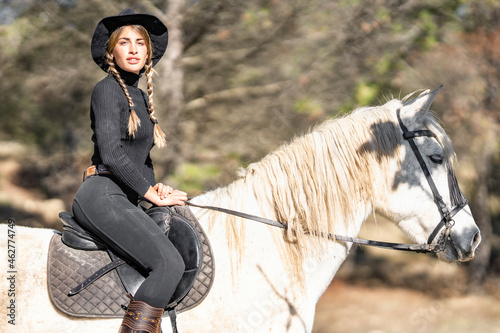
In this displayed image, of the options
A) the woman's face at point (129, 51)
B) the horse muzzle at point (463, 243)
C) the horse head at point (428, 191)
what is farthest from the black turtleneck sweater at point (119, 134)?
the horse muzzle at point (463, 243)

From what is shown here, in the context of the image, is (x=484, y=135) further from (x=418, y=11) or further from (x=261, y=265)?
(x=261, y=265)

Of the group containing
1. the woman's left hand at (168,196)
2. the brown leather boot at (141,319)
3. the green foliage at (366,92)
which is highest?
the woman's left hand at (168,196)

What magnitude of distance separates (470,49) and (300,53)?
3.72 metres

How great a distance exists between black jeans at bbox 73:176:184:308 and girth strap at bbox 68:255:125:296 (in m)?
0.06

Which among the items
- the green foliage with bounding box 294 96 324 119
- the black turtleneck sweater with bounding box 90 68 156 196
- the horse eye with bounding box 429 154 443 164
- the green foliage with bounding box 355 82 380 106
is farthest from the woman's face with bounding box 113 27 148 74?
the green foliage with bounding box 355 82 380 106

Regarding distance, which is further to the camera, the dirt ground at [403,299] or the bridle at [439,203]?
the dirt ground at [403,299]

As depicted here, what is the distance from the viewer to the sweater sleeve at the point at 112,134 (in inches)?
91.4

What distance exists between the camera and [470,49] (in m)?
9.09

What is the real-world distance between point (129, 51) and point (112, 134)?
0.54m

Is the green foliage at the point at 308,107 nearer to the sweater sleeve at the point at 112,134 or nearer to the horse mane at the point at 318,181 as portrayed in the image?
the horse mane at the point at 318,181

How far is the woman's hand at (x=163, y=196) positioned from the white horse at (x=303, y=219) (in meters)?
0.20

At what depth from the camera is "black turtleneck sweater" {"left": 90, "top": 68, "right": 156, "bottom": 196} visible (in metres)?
2.32

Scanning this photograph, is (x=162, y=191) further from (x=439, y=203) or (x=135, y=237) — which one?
(x=439, y=203)

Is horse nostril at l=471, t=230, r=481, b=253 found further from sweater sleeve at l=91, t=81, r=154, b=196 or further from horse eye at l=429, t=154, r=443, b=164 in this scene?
sweater sleeve at l=91, t=81, r=154, b=196
